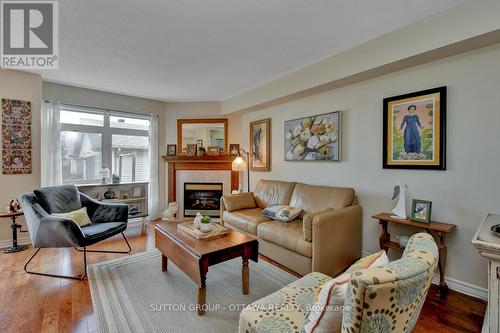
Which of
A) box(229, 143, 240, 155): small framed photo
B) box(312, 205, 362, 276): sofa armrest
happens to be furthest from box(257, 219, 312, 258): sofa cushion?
box(229, 143, 240, 155): small framed photo

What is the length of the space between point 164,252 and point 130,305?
22.2 inches

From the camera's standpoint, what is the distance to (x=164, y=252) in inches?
95.7

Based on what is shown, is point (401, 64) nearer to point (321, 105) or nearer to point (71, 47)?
point (321, 105)

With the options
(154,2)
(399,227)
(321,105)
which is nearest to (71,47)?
(154,2)

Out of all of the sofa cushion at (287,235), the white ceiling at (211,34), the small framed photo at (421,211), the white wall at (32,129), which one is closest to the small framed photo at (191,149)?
the white ceiling at (211,34)

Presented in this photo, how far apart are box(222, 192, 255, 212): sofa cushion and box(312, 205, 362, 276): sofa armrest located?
158 centimetres

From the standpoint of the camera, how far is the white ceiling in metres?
1.89

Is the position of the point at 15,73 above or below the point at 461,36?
above

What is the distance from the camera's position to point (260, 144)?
4.29 meters

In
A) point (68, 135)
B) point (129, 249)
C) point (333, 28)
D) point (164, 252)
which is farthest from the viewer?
point (68, 135)

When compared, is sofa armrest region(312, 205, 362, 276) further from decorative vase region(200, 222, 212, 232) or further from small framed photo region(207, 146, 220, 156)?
small framed photo region(207, 146, 220, 156)

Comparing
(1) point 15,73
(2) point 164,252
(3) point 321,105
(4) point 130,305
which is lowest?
(4) point 130,305

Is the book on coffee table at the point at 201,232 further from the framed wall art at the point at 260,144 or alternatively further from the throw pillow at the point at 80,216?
the framed wall art at the point at 260,144

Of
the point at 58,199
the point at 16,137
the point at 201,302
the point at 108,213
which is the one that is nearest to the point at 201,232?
the point at 201,302
